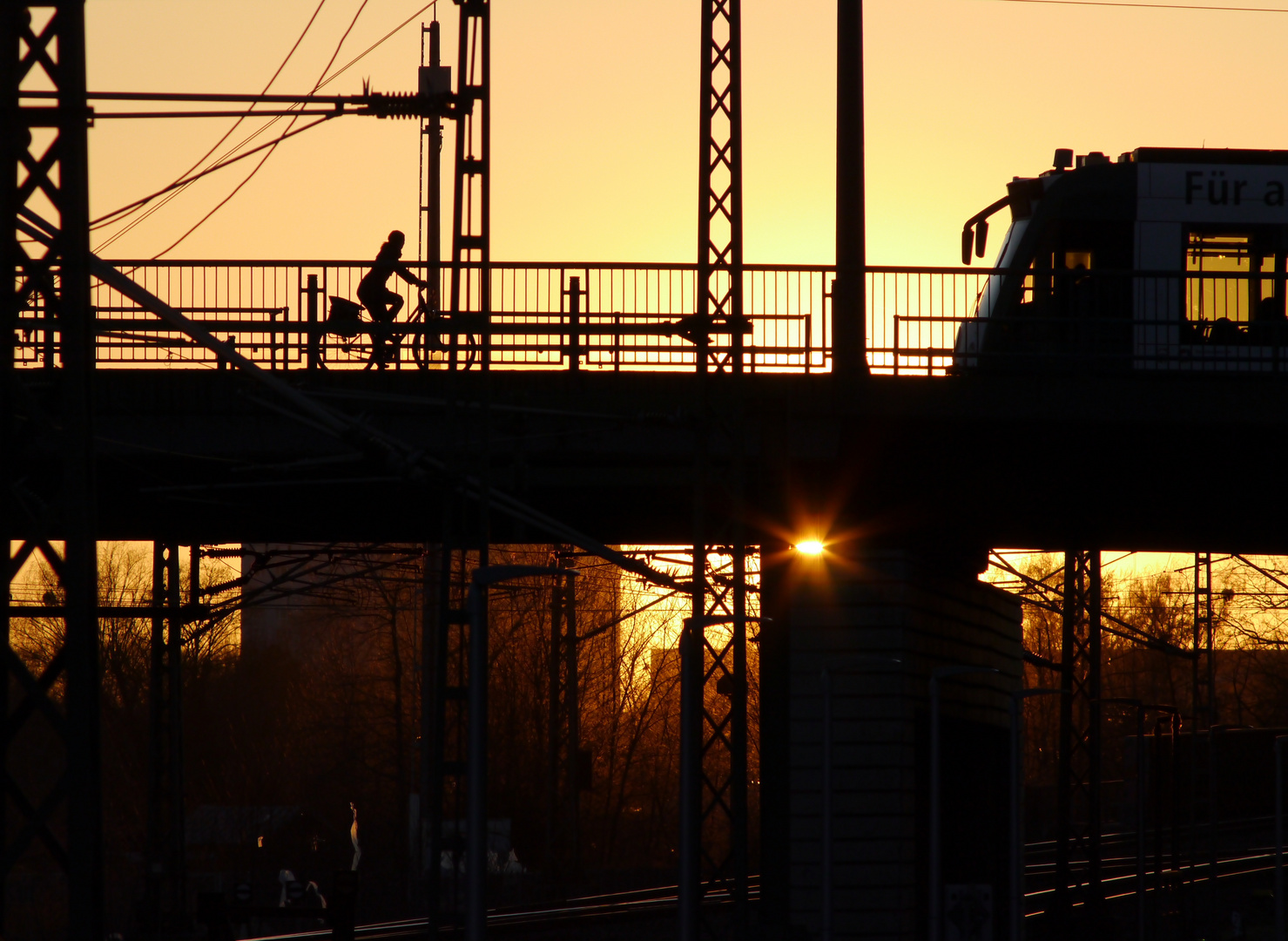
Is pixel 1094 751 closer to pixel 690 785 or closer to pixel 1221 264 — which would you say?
pixel 1221 264

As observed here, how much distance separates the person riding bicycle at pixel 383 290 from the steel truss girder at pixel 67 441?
8971mm

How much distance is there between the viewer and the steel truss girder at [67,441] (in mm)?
10305

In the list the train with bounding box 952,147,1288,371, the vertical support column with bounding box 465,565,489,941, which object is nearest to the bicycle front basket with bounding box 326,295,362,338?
the train with bounding box 952,147,1288,371

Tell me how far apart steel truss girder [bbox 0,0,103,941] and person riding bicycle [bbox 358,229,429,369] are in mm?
8971

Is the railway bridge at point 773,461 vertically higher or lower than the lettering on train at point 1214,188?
lower

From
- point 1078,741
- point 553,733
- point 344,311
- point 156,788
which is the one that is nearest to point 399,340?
point 344,311

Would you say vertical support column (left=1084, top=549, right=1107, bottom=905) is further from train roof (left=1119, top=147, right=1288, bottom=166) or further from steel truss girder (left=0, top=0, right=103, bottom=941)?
steel truss girder (left=0, top=0, right=103, bottom=941)

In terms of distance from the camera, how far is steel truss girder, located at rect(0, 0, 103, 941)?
1030 cm

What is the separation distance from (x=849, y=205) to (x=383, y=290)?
17.9ft

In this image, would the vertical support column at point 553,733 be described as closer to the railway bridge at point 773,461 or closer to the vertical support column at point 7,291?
the railway bridge at point 773,461

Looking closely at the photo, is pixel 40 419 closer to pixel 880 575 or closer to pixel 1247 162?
pixel 880 575

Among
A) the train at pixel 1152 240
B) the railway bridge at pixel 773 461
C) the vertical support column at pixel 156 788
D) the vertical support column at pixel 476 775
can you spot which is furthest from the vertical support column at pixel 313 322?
the train at pixel 1152 240

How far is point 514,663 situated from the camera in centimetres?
5762

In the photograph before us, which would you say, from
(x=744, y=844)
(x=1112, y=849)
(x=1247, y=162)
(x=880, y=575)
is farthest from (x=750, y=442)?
(x=1112, y=849)
